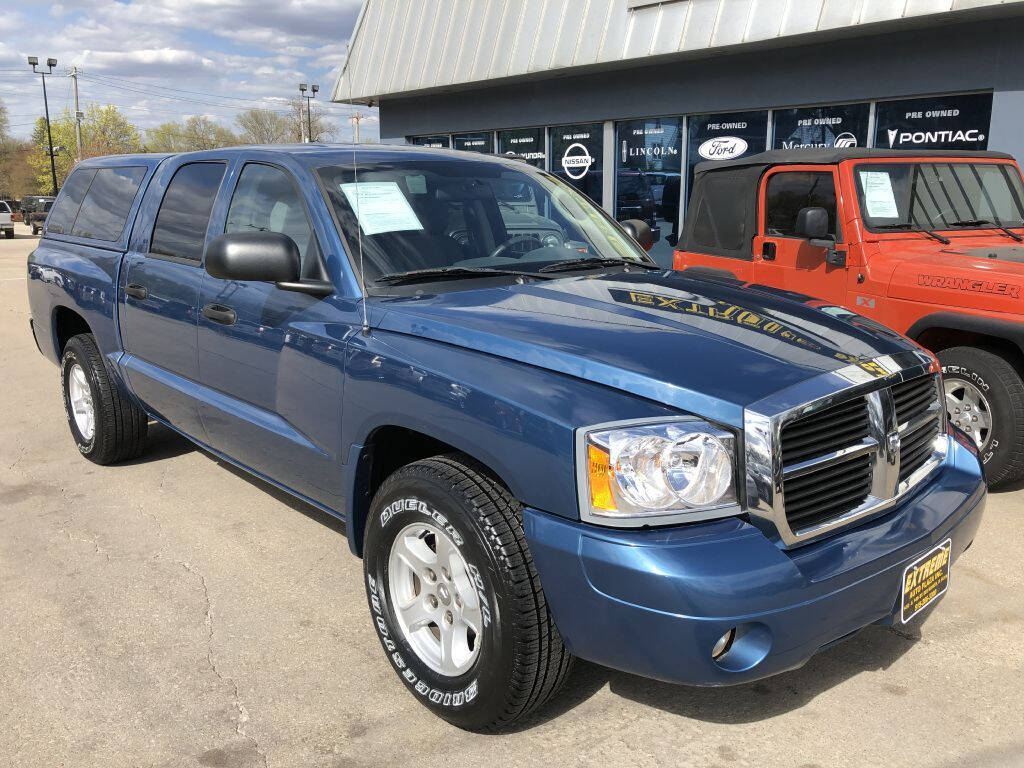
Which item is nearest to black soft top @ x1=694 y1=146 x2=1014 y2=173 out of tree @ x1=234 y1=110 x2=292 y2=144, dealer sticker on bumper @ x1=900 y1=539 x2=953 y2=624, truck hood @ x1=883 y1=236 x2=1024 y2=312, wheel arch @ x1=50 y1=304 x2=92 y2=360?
truck hood @ x1=883 y1=236 x2=1024 y2=312

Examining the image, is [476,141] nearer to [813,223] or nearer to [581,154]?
[581,154]

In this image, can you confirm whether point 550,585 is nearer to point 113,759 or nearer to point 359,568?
point 113,759

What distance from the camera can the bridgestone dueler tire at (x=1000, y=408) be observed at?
4598mm

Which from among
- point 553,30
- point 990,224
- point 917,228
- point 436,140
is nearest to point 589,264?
point 917,228

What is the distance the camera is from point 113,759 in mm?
2660

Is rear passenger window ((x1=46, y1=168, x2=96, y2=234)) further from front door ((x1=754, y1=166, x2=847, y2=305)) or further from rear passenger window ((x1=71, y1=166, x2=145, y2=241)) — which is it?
front door ((x1=754, y1=166, x2=847, y2=305))

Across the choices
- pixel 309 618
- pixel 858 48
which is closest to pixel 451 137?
pixel 858 48

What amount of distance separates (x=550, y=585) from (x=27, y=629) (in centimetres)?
230

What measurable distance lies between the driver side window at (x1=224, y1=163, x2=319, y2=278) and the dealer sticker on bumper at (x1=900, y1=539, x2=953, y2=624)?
2277 mm

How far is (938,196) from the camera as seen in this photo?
5.74 metres

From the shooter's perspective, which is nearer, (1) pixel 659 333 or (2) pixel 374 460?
(1) pixel 659 333

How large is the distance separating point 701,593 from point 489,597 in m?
0.63

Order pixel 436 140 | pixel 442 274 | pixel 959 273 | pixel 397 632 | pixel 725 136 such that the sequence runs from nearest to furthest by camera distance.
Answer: pixel 397 632, pixel 442 274, pixel 959 273, pixel 725 136, pixel 436 140

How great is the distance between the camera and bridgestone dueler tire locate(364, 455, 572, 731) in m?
2.45
